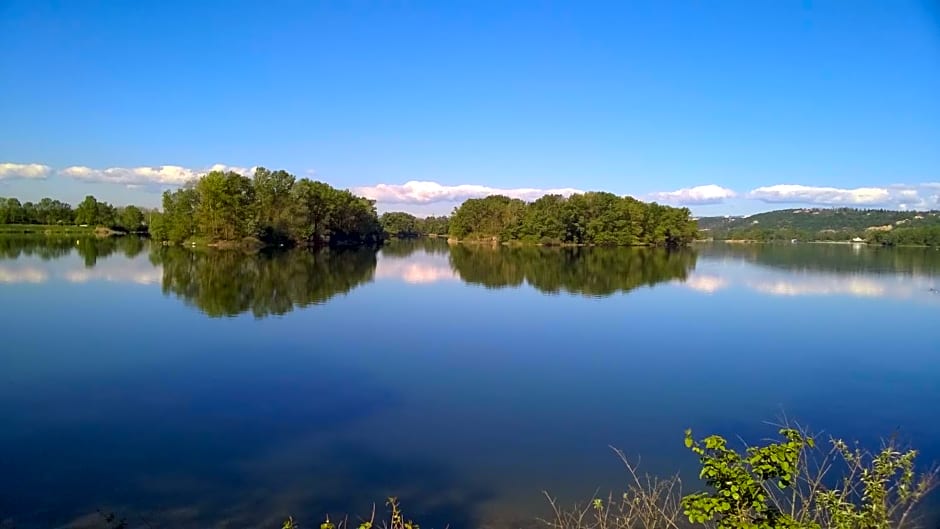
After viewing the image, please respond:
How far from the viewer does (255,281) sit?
3014 cm

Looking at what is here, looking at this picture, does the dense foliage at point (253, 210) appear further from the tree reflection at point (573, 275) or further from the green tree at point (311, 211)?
the tree reflection at point (573, 275)

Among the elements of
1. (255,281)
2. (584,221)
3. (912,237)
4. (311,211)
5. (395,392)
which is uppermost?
(311,211)

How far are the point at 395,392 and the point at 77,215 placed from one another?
10513 cm

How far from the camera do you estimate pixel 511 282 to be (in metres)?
34.2

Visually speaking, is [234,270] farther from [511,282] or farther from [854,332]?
[854,332]

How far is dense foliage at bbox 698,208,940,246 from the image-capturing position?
377 ft

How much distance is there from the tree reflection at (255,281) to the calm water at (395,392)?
363mm

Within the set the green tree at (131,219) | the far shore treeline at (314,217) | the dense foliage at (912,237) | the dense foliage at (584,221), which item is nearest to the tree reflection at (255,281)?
the far shore treeline at (314,217)

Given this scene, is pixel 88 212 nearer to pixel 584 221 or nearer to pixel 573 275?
pixel 584 221

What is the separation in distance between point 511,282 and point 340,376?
72.6 ft

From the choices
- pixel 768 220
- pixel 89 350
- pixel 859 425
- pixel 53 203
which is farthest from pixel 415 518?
pixel 768 220

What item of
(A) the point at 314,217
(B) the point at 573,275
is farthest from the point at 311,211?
(B) the point at 573,275

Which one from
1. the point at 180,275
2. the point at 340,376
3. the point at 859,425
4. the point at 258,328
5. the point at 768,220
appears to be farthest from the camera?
the point at 768,220

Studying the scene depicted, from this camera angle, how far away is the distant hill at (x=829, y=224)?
469 ft
